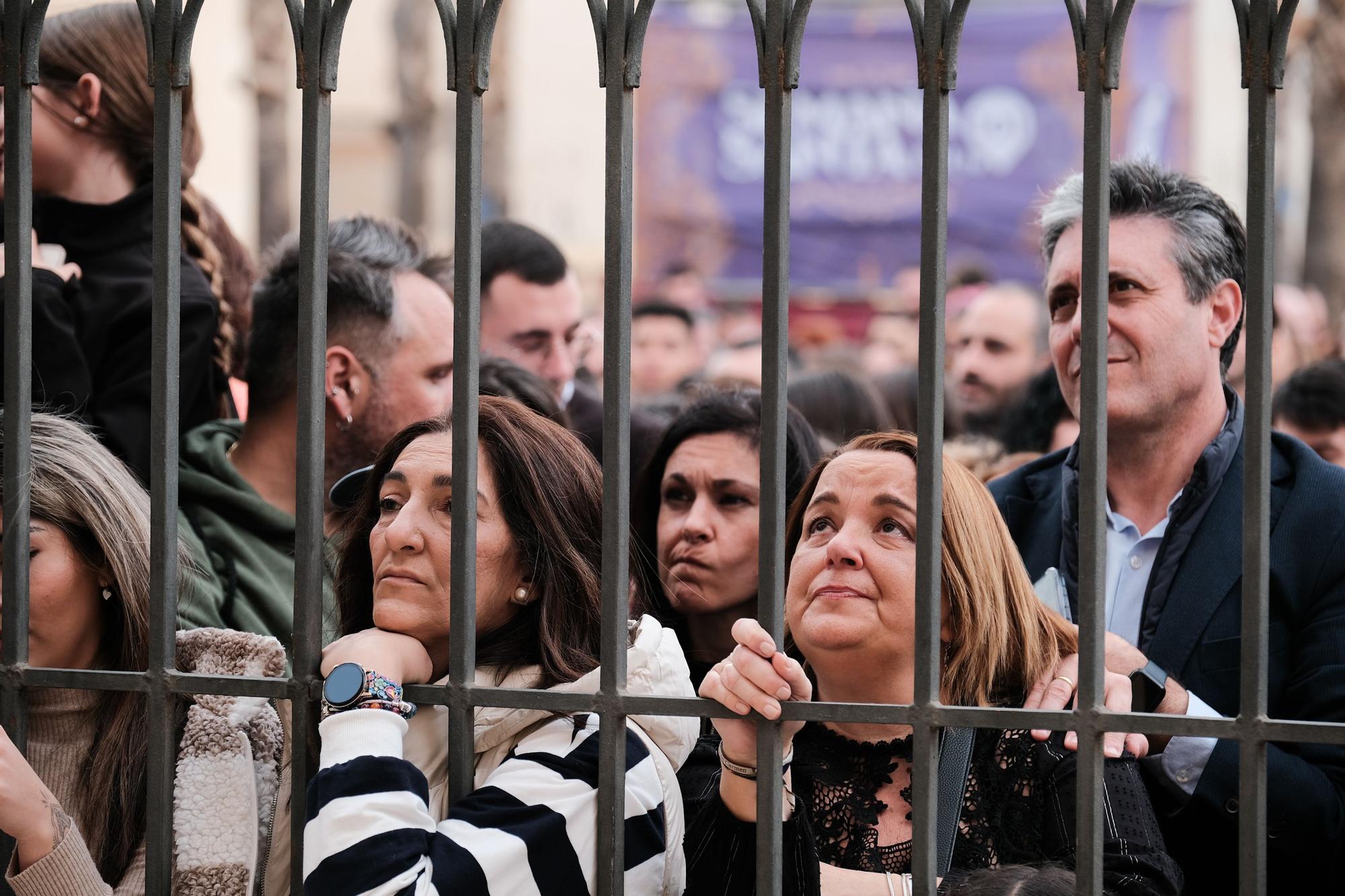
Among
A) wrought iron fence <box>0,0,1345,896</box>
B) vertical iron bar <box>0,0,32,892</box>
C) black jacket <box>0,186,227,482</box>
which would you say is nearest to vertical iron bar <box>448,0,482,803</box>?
wrought iron fence <box>0,0,1345,896</box>

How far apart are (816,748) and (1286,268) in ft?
62.8

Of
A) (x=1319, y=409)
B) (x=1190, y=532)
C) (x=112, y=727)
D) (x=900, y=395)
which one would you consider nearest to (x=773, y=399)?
(x=1190, y=532)

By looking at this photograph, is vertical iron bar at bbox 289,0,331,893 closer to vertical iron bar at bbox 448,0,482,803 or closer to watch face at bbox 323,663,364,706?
watch face at bbox 323,663,364,706

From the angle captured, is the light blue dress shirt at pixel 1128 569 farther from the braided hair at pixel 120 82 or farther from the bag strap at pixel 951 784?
the braided hair at pixel 120 82

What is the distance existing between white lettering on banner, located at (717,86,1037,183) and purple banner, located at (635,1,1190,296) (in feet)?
0.05

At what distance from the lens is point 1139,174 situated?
2812 millimetres

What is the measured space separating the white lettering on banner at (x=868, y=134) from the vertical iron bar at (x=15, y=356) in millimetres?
12522

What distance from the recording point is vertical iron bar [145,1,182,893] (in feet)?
7.04

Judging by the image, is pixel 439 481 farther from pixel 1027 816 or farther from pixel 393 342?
pixel 393 342

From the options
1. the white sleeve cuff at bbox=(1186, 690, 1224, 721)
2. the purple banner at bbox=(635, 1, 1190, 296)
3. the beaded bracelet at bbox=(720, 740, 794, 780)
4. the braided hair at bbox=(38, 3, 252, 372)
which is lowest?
the beaded bracelet at bbox=(720, 740, 794, 780)

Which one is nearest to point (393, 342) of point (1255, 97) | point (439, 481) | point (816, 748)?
point (439, 481)

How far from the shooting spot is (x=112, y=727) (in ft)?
7.71

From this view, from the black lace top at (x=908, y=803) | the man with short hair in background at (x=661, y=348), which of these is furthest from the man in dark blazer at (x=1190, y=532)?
the man with short hair in background at (x=661, y=348)

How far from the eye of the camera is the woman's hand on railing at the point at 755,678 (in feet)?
6.37
